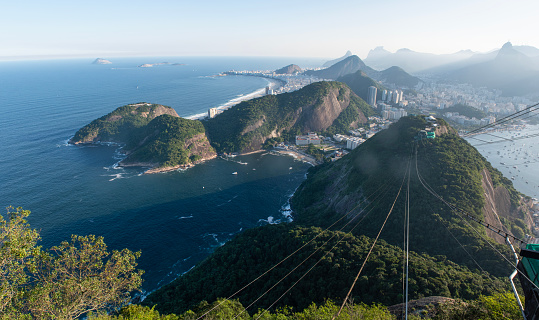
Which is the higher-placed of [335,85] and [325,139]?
[335,85]

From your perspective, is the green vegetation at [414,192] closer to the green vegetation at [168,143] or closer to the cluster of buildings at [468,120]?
the green vegetation at [168,143]

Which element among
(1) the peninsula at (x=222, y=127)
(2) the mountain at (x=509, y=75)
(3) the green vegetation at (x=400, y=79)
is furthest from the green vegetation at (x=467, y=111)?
(3) the green vegetation at (x=400, y=79)

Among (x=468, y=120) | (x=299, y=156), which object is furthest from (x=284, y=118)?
(x=468, y=120)

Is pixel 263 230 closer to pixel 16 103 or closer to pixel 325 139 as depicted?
pixel 325 139

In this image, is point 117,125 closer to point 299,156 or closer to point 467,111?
point 299,156

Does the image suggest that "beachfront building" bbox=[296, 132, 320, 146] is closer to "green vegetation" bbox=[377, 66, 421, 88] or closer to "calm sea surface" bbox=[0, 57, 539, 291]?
"calm sea surface" bbox=[0, 57, 539, 291]

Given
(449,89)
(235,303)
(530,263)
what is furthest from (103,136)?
(449,89)
